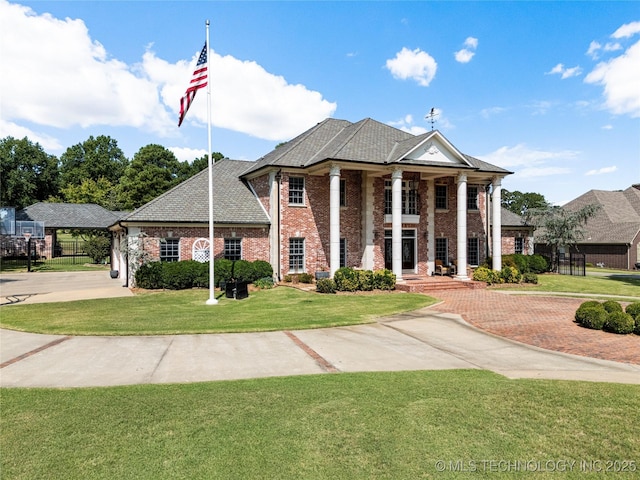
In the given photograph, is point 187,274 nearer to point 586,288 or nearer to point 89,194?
point 586,288

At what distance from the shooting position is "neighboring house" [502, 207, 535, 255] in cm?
3341

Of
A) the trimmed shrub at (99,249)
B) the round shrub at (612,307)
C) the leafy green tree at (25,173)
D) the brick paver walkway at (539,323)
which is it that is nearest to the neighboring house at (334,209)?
the brick paver walkway at (539,323)

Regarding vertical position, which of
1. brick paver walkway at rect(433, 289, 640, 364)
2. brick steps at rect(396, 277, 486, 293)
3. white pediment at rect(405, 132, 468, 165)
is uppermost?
white pediment at rect(405, 132, 468, 165)

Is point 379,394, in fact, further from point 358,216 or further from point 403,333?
point 358,216

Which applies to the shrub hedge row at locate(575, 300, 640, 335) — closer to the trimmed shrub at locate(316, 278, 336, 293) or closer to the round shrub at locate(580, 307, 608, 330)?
the round shrub at locate(580, 307, 608, 330)

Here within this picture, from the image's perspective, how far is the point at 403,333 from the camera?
1222 centimetres

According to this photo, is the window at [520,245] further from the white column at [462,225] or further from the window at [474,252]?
the white column at [462,225]

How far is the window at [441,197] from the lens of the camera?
28.4m

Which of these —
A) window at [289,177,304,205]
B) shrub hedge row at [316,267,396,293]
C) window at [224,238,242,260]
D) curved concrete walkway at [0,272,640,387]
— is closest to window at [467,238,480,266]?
shrub hedge row at [316,267,396,293]

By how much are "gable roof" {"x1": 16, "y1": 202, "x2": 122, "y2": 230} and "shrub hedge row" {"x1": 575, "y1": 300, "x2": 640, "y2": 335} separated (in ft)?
168

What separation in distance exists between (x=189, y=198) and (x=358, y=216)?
10.4 m

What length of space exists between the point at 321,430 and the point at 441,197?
25144 millimetres

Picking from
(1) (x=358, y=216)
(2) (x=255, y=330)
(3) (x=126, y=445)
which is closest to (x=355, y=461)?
(3) (x=126, y=445)

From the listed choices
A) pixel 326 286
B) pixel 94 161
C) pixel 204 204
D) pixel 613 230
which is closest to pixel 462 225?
pixel 326 286
